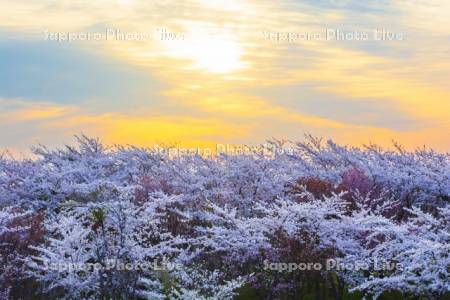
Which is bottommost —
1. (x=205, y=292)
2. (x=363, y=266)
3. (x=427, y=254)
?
(x=205, y=292)

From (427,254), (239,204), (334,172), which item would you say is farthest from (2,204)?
(427,254)

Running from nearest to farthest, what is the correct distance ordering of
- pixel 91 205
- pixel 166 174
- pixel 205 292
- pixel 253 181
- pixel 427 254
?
pixel 427 254 < pixel 91 205 < pixel 205 292 < pixel 253 181 < pixel 166 174

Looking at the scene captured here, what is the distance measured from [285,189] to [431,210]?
16.8 feet

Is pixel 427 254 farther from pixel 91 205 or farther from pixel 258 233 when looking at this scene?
pixel 91 205

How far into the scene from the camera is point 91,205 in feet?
43.2

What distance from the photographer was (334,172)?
82.7 feet

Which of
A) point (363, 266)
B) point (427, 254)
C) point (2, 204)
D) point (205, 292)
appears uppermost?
point (427, 254)

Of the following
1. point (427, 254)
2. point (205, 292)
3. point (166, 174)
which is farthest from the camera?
point (166, 174)

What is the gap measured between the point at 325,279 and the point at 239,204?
854 centimetres

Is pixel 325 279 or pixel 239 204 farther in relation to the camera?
pixel 239 204

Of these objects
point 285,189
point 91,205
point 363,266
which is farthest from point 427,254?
point 285,189

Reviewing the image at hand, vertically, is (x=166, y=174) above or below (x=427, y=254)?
below

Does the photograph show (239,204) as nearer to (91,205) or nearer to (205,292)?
(205,292)

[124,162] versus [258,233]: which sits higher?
[258,233]
